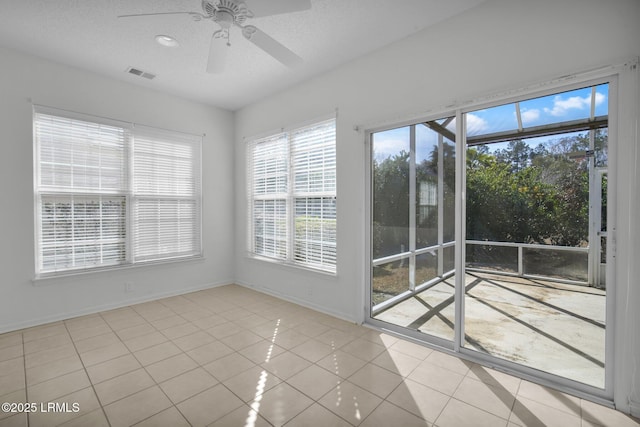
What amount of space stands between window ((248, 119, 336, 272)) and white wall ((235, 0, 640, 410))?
0.17 meters

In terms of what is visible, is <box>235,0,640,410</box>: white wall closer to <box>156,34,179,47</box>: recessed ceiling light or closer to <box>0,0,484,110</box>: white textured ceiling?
<box>0,0,484,110</box>: white textured ceiling

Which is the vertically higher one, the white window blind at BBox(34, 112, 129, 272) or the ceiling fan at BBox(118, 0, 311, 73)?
the ceiling fan at BBox(118, 0, 311, 73)

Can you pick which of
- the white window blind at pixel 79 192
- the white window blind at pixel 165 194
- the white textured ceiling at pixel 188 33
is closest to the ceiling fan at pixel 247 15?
the white textured ceiling at pixel 188 33

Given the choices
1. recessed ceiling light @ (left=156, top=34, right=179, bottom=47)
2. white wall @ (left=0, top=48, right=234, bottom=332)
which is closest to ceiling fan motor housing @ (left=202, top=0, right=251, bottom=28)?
recessed ceiling light @ (left=156, top=34, right=179, bottom=47)

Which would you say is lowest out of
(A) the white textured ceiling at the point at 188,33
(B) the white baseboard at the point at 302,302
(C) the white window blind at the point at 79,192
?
(B) the white baseboard at the point at 302,302

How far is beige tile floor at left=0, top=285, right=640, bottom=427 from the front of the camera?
1864 mm

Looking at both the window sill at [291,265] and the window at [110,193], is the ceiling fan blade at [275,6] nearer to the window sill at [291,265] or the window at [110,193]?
the window sill at [291,265]

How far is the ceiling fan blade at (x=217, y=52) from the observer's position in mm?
2279

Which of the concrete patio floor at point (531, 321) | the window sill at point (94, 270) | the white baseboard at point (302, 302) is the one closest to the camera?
the concrete patio floor at point (531, 321)

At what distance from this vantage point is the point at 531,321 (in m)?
2.41

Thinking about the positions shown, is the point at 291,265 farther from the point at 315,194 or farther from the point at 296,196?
the point at 315,194

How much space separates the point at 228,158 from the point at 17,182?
102 inches

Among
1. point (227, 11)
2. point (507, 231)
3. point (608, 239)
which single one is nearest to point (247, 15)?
point (227, 11)

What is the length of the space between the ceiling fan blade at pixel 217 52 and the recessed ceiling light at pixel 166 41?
616 millimetres
